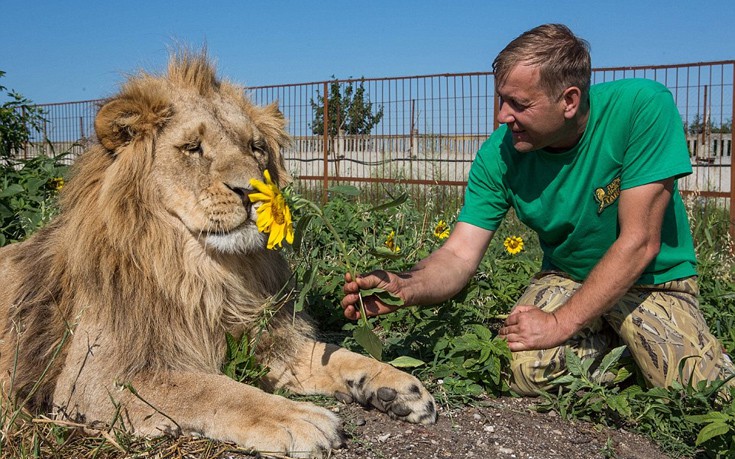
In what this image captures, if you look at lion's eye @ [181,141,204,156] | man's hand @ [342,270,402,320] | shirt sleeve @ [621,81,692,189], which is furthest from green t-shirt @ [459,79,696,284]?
lion's eye @ [181,141,204,156]

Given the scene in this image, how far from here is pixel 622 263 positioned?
3.33 metres

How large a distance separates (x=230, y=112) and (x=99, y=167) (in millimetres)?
666

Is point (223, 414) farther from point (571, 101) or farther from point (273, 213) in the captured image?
point (571, 101)

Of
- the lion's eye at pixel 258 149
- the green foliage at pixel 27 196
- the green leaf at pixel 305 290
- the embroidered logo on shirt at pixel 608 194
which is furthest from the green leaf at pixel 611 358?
the green foliage at pixel 27 196

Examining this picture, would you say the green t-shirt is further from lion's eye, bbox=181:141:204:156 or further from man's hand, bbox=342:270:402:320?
lion's eye, bbox=181:141:204:156

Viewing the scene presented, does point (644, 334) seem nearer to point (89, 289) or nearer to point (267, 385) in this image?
point (267, 385)

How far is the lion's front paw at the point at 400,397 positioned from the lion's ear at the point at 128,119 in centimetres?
154

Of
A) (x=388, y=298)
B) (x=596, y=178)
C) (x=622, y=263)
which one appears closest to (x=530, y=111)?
(x=596, y=178)

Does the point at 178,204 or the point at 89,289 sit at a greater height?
the point at 178,204

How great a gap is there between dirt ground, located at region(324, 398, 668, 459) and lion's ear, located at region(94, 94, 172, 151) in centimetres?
157

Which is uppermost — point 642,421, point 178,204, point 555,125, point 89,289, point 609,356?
point 555,125

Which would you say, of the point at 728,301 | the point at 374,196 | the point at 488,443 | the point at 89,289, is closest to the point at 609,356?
the point at 488,443

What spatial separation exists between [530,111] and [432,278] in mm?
992

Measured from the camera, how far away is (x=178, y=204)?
3209 millimetres
